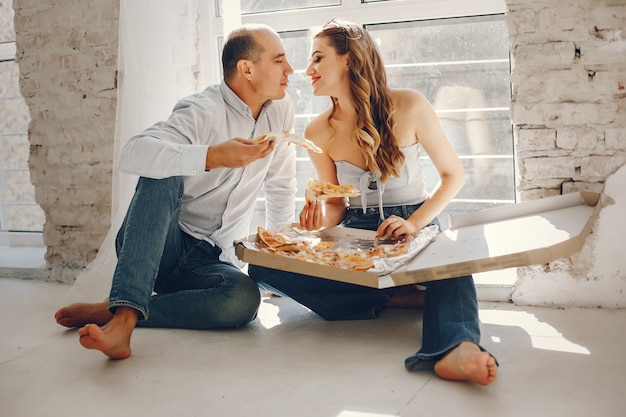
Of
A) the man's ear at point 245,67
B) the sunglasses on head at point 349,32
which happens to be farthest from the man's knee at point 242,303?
the sunglasses on head at point 349,32

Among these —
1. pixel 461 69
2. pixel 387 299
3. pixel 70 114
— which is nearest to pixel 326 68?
pixel 461 69

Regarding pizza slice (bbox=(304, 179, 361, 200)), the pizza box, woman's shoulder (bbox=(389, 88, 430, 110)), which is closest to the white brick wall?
the pizza box

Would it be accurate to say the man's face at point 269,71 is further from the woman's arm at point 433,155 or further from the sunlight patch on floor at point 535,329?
the sunlight patch on floor at point 535,329

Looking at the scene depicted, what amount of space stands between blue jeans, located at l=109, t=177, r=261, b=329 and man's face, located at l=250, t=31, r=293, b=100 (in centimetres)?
50

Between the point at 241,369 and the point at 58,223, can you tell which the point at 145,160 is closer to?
the point at 241,369

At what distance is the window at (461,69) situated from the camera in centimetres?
306

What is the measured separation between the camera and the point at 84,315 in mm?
2623

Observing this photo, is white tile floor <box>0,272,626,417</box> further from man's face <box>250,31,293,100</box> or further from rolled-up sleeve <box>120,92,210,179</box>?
man's face <box>250,31,293,100</box>

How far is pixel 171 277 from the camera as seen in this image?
2.60 meters

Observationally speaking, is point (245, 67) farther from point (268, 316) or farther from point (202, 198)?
point (268, 316)

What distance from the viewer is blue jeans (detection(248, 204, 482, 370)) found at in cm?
205

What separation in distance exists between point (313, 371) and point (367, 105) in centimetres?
108

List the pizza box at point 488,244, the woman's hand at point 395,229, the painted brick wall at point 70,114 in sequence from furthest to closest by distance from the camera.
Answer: the painted brick wall at point 70,114, the woman's hand at point 395,229, the pizza box at point 488,244

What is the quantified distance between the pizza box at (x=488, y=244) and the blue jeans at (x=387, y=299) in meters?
0.11
